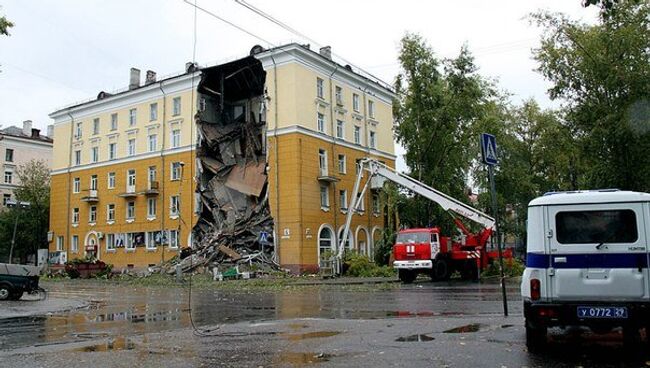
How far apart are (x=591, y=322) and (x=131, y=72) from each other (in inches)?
2310

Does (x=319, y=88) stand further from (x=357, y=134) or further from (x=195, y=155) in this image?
(x=195, y=155)

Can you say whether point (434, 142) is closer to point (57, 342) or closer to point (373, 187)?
point (373, 187)

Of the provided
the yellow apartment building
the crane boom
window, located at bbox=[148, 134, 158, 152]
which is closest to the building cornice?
the yellow apartment building

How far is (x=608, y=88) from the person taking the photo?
27.7m

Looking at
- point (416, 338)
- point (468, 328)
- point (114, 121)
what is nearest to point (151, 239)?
point (114, 121)

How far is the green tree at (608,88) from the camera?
26.7 m

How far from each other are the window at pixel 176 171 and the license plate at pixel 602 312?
46384 millimetres

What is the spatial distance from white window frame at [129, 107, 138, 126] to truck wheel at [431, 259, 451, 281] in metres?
36.2

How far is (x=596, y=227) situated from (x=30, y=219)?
71284 millimetres

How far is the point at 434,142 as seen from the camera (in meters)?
42.3

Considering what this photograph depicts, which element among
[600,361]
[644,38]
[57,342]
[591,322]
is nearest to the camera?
[600,361]

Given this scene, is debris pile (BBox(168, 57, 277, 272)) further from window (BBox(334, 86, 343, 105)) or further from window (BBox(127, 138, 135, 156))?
window (BBox(127, 138, 135, 156))

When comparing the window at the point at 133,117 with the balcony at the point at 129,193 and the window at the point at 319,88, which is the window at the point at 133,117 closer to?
the balcony at the point at 129,193

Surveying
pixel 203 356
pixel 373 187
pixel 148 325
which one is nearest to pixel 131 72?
pixel 373 187
